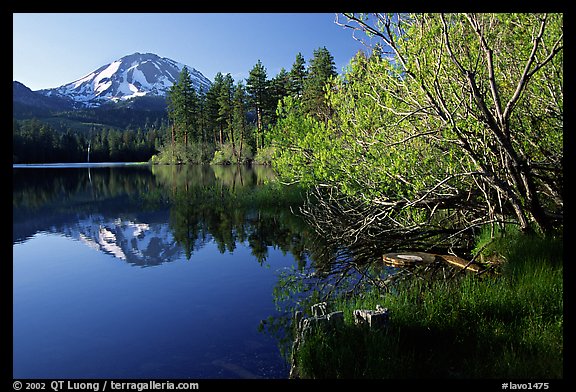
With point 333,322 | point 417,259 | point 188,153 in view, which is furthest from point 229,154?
point 333,322

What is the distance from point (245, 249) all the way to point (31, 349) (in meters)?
8.17

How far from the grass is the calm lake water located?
1372 mm

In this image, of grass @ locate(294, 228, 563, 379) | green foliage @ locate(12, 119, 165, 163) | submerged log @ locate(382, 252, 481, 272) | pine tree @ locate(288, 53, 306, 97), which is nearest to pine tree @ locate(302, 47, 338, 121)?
pine tree @ locate(288, 53, 306, 97)

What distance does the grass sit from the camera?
504 cm

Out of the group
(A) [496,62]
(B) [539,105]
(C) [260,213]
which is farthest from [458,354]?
(C) [260,213]

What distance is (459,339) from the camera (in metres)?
5.78

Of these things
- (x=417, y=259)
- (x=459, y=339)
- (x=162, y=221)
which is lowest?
(x=459, y=339)

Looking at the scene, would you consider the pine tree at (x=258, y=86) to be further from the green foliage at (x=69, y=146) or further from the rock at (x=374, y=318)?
the rock at (x=374, y=318)

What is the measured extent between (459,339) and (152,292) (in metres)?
7.92

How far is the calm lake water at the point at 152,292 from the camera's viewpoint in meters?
6.86

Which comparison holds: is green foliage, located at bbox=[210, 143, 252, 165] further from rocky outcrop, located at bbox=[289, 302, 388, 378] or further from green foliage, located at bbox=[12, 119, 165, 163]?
rocky outcrop, located at bbox=[289, 302, 388, 378]

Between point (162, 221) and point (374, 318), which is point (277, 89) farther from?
point (374, 318)

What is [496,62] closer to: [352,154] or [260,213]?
[352,154]

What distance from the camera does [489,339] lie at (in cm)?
557
